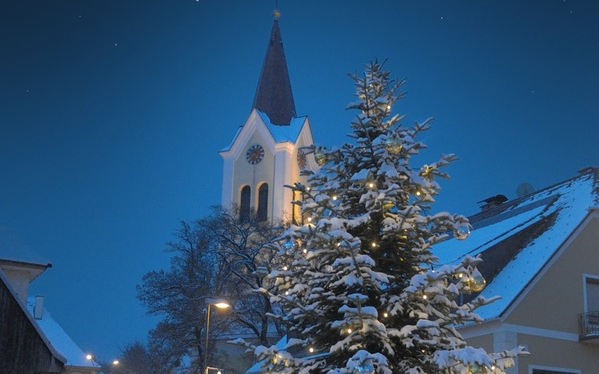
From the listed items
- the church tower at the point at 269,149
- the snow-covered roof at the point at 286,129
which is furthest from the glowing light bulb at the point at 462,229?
the snow-covered roof at the point at 286,129

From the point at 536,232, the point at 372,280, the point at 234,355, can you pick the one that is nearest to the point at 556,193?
the point at 536,232

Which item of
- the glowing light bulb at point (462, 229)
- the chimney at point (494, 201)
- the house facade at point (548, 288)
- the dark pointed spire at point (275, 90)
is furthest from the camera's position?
the dark pointed spire at point (275, 90)

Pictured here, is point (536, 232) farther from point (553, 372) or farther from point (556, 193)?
point (553, 372)

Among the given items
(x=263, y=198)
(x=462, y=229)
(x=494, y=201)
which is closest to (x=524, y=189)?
(x=494, y=201)

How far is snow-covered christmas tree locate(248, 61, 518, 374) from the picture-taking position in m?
13.0

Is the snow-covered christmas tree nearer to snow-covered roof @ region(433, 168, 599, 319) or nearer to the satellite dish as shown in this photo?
snow-covered roof @ region(433, 168, 599, 319)

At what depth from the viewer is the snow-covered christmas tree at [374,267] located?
13.0 metres

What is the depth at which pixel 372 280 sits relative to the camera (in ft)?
43.2

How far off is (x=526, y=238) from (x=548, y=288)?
2285 mm

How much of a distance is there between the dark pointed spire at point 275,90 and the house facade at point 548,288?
1952 inches

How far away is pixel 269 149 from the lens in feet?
231

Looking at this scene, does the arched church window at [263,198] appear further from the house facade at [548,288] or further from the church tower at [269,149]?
the house facade at [548,288]

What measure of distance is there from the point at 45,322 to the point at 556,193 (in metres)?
26.5

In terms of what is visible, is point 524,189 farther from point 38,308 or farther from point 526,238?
point 38,308
